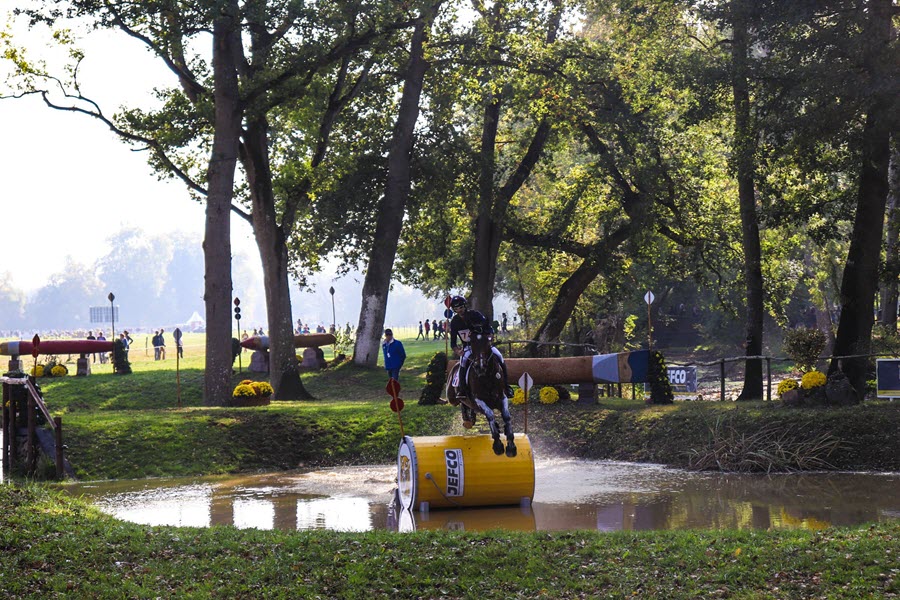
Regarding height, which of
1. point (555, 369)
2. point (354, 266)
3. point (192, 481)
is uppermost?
point (354, 266)

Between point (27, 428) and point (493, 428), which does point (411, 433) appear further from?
point (493, 428)

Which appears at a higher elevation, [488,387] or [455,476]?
[488,387]

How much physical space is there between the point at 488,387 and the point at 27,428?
883 cm

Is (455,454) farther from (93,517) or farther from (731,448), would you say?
(731,448)

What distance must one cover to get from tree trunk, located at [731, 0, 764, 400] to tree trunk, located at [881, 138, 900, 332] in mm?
3172

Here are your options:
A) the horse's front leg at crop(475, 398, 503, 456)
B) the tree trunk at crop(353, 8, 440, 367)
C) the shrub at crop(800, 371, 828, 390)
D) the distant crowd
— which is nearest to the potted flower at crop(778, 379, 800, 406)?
the shrub at crop(800, 371, 828, 390)

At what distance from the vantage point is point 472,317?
1620 centimetres

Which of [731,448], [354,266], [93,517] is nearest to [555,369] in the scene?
[731,448]

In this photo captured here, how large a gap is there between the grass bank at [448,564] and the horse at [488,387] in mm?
3541

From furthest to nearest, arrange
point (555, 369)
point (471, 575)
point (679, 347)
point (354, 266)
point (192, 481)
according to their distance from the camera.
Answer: point (679, 347), point (354, 266), point (555, 369), point (192, 481), point (471, 575)

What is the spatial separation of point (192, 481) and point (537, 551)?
35.5 feet

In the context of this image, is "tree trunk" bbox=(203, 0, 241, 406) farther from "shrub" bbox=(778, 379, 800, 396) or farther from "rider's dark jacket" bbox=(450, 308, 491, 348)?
"rider's dark jacket" bbox=(450, 308, 491, 348)

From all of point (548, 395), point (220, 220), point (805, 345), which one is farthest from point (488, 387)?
point (220, 220)

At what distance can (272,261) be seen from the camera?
3553 centimetres
